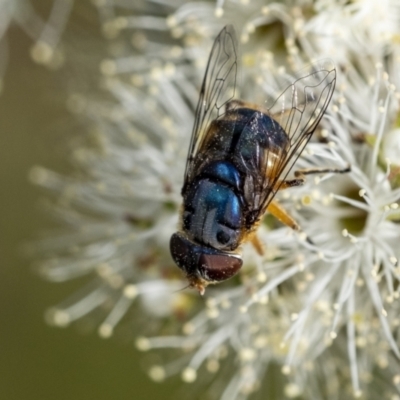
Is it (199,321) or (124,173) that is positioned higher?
(124,173)

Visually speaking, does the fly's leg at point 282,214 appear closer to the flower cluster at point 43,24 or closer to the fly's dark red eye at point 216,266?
the fly's dark red eye at point 216,266

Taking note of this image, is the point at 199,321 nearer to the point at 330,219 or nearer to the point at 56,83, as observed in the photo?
the point at 330,219

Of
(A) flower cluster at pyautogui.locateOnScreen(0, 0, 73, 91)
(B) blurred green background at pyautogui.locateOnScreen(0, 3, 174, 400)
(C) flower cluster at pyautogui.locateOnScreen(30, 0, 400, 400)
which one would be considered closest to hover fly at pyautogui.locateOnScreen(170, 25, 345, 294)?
(C) flower cluster at pyautogui.locateOnScreen(30, 0, 400, 400)

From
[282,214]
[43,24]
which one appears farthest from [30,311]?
[282,214]

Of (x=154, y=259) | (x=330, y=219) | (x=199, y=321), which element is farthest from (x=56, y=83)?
(x=330, y=219)

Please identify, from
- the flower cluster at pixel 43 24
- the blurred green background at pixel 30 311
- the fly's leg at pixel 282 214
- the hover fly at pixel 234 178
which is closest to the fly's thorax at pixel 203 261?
the hover fly at pixel 234 178

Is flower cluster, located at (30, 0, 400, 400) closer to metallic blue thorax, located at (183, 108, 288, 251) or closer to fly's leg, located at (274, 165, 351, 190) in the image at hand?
fly's leg, located at (274, 165, 351, 190)

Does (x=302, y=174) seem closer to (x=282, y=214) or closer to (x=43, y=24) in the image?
(x=282, y=214)
